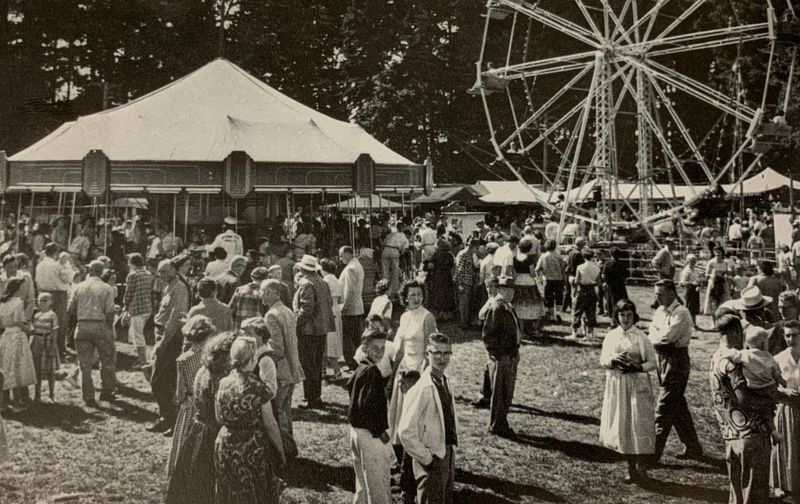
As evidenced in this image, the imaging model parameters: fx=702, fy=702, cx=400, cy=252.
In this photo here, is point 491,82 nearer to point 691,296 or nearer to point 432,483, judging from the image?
point 691,296

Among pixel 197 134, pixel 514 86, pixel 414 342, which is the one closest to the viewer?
pixel 414 342

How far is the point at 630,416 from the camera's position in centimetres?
617

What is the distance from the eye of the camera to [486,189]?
30.1 m

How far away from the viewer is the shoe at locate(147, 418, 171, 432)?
24.7ft

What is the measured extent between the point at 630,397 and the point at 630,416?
0.16 meters

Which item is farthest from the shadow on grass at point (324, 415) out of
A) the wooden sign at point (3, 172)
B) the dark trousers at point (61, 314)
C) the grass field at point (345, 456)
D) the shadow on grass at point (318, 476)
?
the wooden sign at point (3, 172)

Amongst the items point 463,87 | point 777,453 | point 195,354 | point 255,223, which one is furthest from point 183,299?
point 463,87

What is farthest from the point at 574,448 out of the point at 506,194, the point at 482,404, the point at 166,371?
the point at 506,194

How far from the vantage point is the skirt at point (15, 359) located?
780cm

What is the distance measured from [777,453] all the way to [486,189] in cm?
2463

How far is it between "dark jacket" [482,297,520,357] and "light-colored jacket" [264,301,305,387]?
6.88ft

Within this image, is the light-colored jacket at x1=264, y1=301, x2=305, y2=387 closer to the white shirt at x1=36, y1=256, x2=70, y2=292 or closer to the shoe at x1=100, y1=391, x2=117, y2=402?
the shoe at x1=100, y1=391, x2=117, y2=402

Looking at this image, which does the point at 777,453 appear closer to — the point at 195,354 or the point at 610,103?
the point at 195,354

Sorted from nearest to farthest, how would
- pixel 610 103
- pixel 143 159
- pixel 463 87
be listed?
1. pixel 143 159
2. pixel 610 103
3. pixel 463 87
